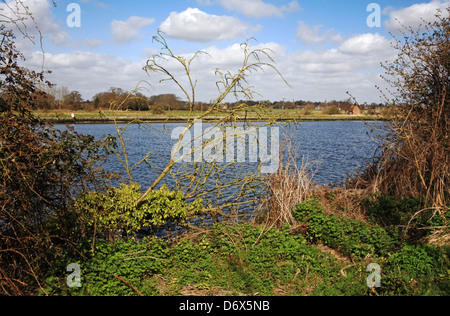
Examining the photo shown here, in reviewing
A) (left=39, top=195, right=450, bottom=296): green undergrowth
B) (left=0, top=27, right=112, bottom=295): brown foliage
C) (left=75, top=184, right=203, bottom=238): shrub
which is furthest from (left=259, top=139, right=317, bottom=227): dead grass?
(left=0, top=27, right=112, bottom=295): brown foliage

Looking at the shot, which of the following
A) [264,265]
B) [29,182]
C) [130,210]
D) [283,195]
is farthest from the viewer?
[283,195]

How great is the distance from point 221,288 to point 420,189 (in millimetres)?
5675

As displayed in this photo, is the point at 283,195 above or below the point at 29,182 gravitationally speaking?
below

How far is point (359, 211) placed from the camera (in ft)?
27.4

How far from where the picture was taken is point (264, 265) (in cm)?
568

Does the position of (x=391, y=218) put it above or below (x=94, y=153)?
below

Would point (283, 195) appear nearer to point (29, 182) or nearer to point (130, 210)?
point (130, 210)

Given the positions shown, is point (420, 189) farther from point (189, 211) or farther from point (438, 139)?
point (189, 211)

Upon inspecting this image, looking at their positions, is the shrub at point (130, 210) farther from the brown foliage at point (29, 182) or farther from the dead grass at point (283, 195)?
the dead grass at point (283, 195)

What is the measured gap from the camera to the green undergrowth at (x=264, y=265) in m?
4.95

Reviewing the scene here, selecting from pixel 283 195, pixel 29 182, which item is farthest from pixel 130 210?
pixel 283 195
